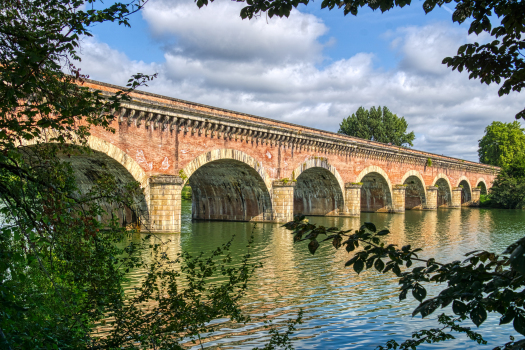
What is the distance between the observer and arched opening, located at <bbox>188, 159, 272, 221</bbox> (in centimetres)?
2578

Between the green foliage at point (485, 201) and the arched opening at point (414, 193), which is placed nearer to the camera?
the arched opening at point (414, 193)

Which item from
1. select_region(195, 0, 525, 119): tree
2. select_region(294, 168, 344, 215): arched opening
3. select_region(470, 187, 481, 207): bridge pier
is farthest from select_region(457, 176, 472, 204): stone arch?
select_region(195, 0, 525, 119): tree

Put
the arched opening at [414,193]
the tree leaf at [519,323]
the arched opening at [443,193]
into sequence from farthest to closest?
the arched opening at [443,193] < the arched opening at [414,193] < the tree leaf at [519,323]

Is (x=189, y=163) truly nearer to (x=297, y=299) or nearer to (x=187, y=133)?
(x=187, y=133)

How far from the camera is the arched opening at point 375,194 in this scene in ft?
130

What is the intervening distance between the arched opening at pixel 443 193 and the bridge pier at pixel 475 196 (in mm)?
6532

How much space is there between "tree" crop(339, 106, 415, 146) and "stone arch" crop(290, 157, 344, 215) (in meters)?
34.9

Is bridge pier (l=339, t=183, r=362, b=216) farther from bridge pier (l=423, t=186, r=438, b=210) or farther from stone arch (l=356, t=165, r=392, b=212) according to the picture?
bridge pier (l=423, t=186, r=438, b=210)

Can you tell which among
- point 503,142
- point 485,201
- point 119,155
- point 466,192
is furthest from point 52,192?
point 503,142

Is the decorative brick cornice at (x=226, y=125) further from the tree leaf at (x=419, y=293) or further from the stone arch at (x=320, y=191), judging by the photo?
the tree leaf at (x=419, y=293)

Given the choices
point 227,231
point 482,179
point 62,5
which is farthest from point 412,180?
point 62,5

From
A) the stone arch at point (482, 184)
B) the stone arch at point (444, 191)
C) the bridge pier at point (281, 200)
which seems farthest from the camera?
the stone arch at point (482, 184)

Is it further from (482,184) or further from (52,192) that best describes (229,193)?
(482,184)

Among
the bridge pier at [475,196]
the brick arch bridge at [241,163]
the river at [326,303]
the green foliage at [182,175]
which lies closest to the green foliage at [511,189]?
the bridge pier at [475,196]
